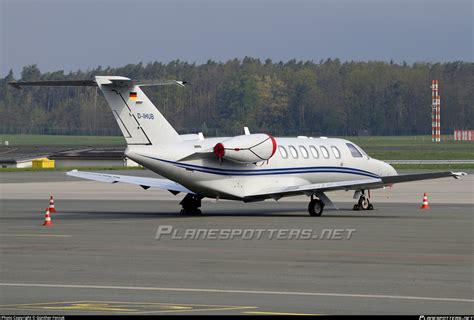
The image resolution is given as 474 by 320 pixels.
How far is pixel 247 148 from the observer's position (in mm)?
35469

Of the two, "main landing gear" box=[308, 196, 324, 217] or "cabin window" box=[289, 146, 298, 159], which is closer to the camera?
"main landing gear" box=[308, 196, 324, 217]

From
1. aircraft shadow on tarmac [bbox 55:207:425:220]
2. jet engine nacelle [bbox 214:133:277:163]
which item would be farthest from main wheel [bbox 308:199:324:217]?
jet engine nacelle [bbox 214:133:277:163]

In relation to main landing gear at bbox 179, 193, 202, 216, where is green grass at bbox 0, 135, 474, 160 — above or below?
below

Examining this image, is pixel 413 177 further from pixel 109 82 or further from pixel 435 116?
pixel 435 116

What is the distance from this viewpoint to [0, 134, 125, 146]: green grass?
455 feet

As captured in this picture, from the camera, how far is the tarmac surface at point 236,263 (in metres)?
16.2

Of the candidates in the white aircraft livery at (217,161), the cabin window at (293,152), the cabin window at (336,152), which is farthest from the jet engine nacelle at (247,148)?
the cabin window at (336,152)

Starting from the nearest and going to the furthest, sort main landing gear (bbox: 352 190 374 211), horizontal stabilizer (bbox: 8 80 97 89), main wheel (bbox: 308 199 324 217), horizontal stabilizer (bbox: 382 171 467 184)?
horizontal stabilizer (bbox: 8 80 97 89) < horizontal stabilizer (bbox: 382 171 467 184) < main wheel (bbox: 308 199 324 217) < main landing gear (bbox: 352 190 374 211)

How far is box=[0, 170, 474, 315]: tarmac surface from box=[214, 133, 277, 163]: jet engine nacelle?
7.14ft

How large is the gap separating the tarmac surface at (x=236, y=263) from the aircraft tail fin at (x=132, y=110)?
2.82 meters

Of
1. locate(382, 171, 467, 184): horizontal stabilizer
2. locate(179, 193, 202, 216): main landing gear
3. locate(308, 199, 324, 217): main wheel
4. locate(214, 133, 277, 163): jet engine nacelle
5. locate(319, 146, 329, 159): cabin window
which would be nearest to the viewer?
locate(382, 171, 467, 184): horizontal stabilizer

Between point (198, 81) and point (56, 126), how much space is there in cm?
2581

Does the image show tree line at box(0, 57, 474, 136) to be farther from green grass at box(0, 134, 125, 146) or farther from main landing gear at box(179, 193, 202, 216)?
main landing gear at box(179, 193, 202, 216)

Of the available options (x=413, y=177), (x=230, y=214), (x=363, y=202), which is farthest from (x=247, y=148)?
(x=363, y=202)
